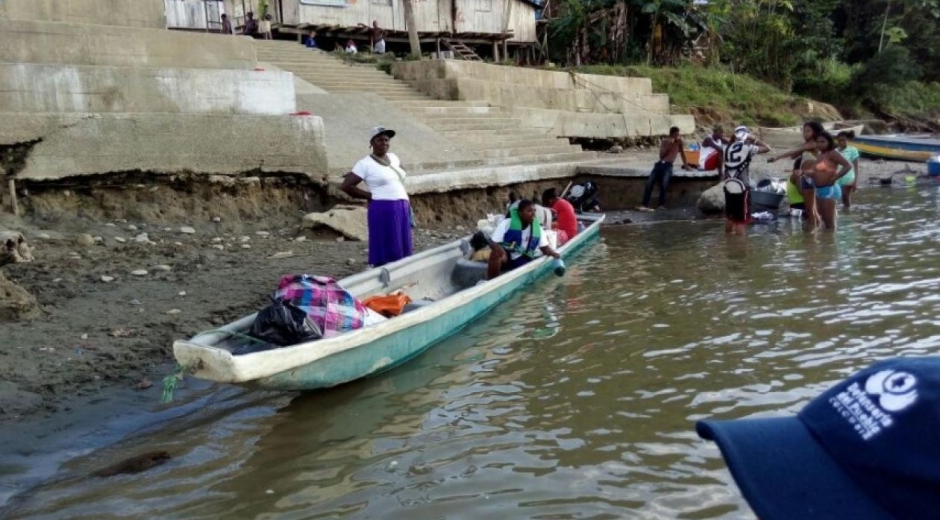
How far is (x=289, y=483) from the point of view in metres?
3.97

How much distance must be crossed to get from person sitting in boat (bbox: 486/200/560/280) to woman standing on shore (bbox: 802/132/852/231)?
4554mm

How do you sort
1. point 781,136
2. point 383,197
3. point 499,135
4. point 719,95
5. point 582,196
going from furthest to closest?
1. point 719,95
2. point 781,136
3. point 499,135
4. point 582,196
5. point 383,197

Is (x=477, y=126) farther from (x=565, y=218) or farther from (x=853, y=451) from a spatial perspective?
(x=853, y=451)

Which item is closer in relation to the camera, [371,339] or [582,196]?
[371,339]

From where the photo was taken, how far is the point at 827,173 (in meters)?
10.4

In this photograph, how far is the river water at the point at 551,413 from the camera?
373 centimetres

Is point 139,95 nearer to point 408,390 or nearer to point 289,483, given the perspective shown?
point 408,390

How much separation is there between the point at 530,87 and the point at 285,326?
47.6ft

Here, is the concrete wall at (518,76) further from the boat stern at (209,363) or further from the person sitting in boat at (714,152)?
the boat stern at (209,363)

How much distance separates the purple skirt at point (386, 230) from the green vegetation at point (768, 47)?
690 inches

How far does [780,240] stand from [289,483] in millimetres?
8136

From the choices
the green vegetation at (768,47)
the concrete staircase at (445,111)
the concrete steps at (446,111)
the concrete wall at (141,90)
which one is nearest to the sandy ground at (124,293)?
the concrete wall at (141,90)

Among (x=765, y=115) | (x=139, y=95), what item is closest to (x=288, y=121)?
(x=139, y=95)

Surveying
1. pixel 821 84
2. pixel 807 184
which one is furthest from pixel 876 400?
pixel 821 84
